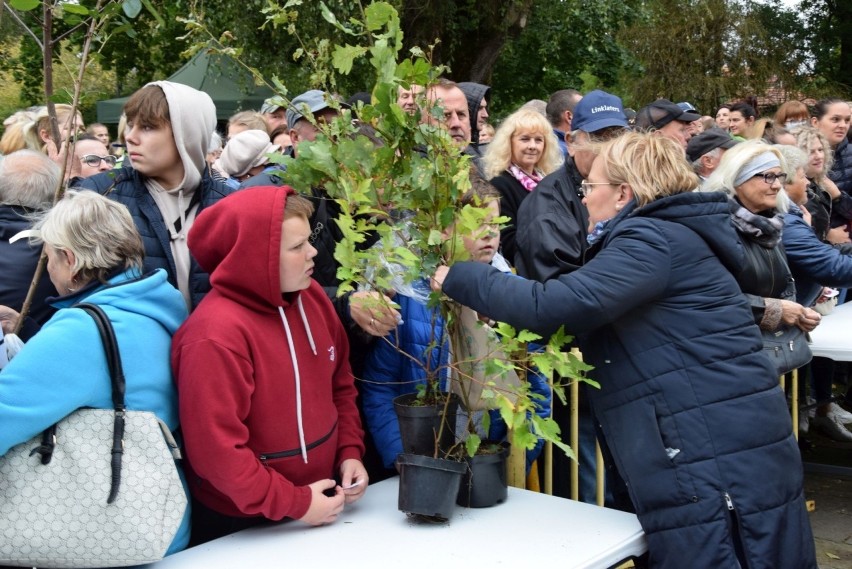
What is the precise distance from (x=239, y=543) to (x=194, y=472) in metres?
0.24

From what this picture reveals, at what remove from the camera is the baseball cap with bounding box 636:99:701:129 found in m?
5.93

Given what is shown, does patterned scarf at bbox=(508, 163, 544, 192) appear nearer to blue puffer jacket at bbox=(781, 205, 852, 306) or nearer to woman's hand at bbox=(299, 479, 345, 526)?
blue puffer jacket at bbox=(781, 205, 852, 306)

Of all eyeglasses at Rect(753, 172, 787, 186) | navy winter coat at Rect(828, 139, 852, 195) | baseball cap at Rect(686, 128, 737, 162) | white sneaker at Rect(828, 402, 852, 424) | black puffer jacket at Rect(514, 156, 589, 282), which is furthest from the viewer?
navy winter coat at Rect(828, 139, 852, 195)

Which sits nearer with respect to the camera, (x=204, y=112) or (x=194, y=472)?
(x=194, y=472)

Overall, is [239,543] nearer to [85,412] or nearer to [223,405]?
[223,405]

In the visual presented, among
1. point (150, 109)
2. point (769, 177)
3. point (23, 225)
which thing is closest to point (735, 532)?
point (769, 177)

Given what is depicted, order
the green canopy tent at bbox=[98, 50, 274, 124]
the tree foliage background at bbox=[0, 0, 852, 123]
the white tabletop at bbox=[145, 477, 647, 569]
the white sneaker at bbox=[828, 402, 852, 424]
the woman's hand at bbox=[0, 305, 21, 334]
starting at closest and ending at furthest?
the white tabletop at bbox=[145, 477, 647, 569] < the woman's hand at bbox=[0, 305, 21, 334] < the white sneaker at bbox=[828, 402, 852, 424] < the tree foliage background at bbox=[0, 0, 852, 123] < the green canopy tent at bbox=[98, 50, 274, 124]

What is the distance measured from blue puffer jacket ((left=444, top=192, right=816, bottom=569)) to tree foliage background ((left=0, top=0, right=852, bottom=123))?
869 cm

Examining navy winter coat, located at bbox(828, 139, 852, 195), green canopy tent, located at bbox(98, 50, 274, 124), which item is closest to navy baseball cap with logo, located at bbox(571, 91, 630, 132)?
navy winter coat, located at bbox(828, 139, 852, 195)

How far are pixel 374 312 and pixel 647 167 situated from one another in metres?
0.90

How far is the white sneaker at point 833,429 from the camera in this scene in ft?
21.1

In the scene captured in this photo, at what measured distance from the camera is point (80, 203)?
235 cm

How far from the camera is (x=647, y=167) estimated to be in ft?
8.75

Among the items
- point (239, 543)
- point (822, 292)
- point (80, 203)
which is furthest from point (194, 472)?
point (822, 292)
